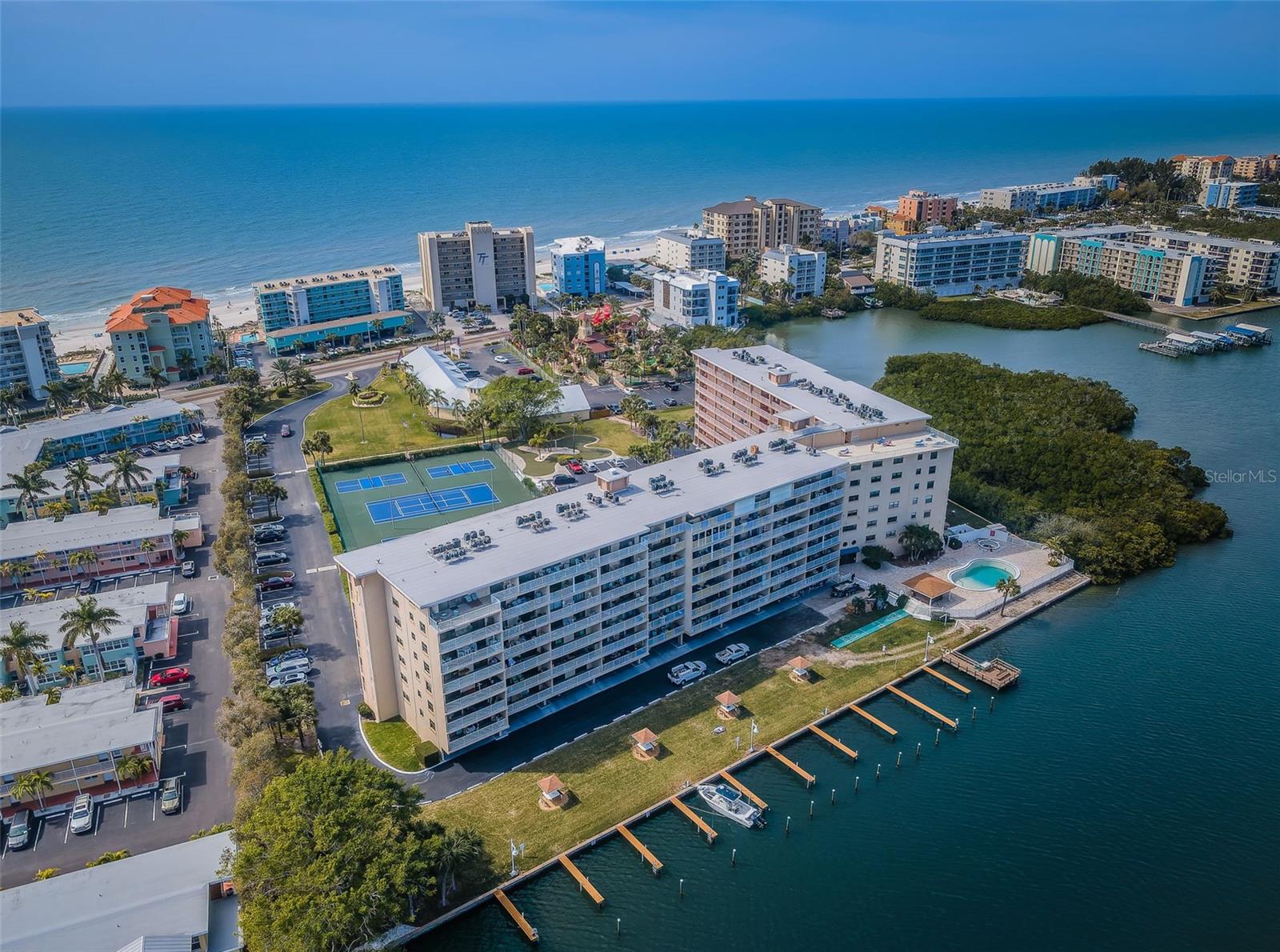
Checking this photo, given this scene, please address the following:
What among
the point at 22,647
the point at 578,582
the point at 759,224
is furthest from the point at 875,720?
the point at 759,224

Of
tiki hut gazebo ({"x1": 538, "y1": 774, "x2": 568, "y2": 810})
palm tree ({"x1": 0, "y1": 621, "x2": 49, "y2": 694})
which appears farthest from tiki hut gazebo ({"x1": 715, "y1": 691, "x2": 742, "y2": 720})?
palm tree ({"x1": 0, "y1": 621, "x2": 49, "y2": 694})

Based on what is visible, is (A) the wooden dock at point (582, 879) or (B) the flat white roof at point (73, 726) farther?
(B) the flat white roof at point (73, 726)

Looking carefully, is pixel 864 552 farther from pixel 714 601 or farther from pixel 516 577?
pixel 516 577

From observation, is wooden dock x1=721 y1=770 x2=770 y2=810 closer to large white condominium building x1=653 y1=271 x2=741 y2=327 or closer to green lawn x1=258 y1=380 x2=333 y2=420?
green lawn x1=258 y1=380 x2=333 y2=420

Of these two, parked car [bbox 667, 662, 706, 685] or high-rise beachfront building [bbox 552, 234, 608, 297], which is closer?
parked car [bbox 667, 662, 706, 685]

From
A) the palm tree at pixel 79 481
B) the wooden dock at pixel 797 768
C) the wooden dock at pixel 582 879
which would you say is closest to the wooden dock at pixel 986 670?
the wooden dock at pixel 797 768

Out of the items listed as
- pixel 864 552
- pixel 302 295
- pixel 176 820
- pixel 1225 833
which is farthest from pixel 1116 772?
pixel 302 295

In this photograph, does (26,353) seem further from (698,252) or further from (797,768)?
(698,252)

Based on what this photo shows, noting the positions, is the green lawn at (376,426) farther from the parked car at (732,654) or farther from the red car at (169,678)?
the parked car at (732,654)
